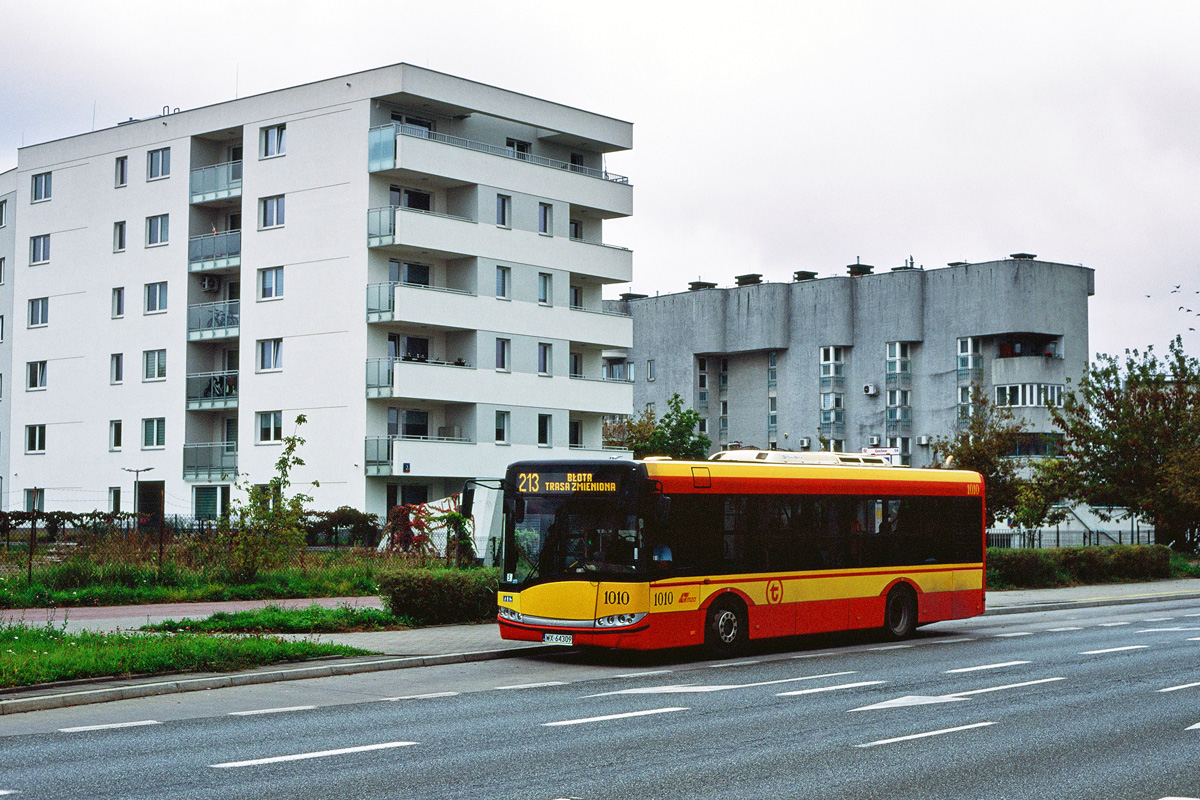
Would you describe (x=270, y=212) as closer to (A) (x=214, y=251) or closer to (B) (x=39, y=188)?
(A) (x=214, y=251)

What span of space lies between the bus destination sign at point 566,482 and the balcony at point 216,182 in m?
39.3

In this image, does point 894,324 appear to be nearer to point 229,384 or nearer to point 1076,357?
point 1076,357

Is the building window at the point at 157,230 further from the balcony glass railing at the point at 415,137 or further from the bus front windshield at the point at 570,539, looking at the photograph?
the bus front windshield at the point at 570,539

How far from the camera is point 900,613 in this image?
20875 mm

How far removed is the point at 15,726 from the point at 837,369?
78.2 meters

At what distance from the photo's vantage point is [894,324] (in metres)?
84.9

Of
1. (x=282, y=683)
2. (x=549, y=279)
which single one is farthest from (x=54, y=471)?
(x=282, y=683)

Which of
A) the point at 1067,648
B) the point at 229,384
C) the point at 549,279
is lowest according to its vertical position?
the point at 1067,648

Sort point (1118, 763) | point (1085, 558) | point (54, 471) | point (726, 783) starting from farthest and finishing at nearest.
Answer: point (54, 471) → point (1085, 558) → point (1118, 763) → point (726, 783)

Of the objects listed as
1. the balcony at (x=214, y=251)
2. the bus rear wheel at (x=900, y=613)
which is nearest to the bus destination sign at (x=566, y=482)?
the bus rear wheel at (x=900, y=613)

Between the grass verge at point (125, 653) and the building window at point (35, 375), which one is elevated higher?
the building window at point (35, 375)

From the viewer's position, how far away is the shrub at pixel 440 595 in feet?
68.2

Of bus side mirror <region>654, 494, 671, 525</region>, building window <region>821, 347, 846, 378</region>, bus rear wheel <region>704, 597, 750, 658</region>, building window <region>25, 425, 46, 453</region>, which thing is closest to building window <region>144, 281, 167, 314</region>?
building window <region>25, 425, 46, 453</region>

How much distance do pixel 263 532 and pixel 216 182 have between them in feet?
106
